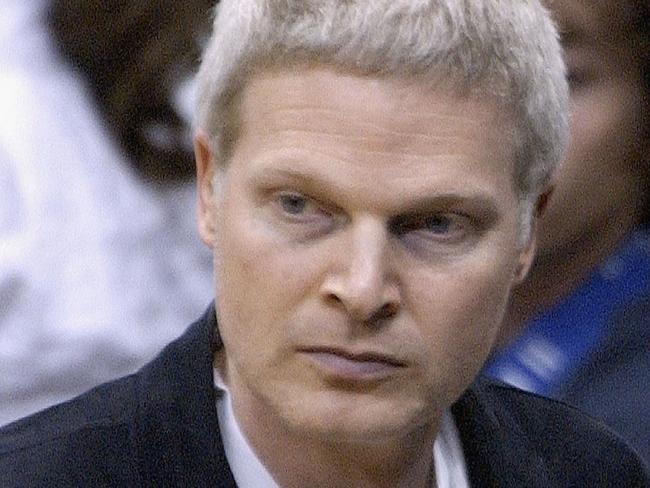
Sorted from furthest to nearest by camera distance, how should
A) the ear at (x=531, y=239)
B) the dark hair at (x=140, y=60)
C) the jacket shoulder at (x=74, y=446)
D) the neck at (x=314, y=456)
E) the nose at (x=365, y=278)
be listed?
the dark hair at (x=140, y=60) < the ear at (x=531, y=239) < the neck at (x=314, y=456) < the jacket shoulder at (x=74, y=446) < the nose at (x=365, y=278)

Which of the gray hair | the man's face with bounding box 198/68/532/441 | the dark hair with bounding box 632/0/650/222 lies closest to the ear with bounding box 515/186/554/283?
the gray hair

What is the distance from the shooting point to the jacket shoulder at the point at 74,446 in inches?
113

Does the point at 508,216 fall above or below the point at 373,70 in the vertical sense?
below

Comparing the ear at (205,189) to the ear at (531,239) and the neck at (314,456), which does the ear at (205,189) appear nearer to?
the neck at (314,456)

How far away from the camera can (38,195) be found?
3893mm

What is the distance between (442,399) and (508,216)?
28 centimetres

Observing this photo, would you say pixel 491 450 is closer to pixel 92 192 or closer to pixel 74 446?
pixel 74 446

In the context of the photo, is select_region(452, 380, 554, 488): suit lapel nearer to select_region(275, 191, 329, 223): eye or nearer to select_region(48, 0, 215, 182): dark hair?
select_region(275, 191, 329, 223): eye

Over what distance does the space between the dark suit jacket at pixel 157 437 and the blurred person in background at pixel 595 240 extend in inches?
23.2

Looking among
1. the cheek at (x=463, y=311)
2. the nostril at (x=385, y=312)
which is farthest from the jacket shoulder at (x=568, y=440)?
the nostril at (x=385, y=312)

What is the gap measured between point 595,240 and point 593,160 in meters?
0.18

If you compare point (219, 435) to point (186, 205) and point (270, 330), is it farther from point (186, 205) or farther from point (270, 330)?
point (186, 205)

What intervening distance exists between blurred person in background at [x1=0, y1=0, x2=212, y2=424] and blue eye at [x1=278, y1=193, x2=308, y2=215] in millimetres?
1093

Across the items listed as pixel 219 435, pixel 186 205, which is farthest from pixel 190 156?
pixel 219 435
